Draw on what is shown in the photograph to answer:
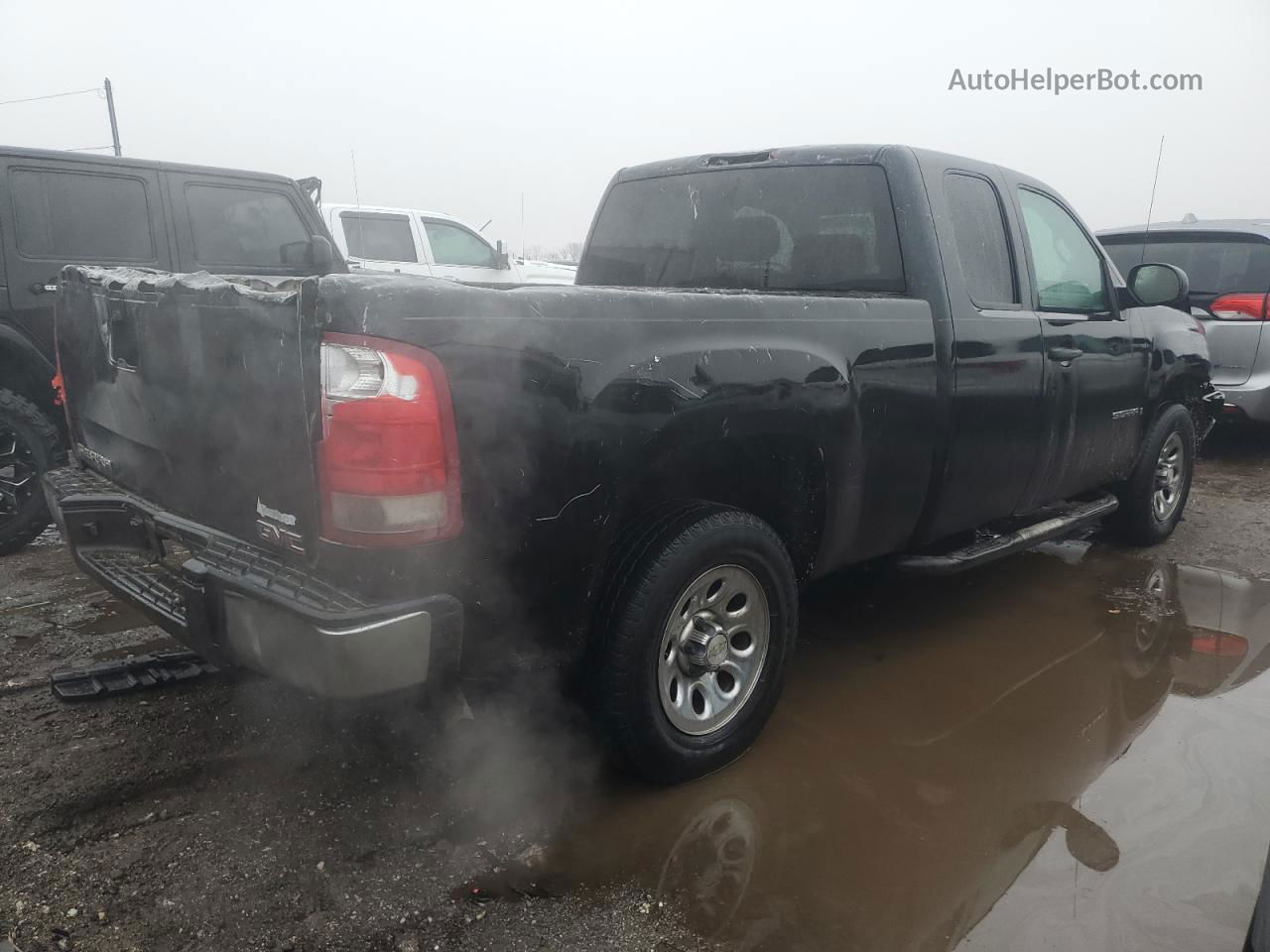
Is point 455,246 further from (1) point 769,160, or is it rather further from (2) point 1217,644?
(2) point 1217,644

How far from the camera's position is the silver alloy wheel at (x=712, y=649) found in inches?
102

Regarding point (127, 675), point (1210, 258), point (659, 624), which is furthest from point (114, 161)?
point (1210, 258)

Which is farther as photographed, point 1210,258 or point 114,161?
point 1210,258

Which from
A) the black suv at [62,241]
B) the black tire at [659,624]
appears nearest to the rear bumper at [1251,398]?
the black tire at [659,624]

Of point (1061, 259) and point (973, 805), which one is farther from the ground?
point (1061, 259)

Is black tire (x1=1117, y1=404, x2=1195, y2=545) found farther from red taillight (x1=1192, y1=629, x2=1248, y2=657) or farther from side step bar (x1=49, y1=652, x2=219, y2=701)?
side step bar (x1=49, y1=652, x2=219, y2=701)

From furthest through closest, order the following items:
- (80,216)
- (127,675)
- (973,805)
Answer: (80,216)
(127,675)
(973,805)

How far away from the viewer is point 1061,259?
410 cm

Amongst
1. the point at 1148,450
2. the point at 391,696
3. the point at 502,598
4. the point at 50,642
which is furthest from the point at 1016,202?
the point at 50,642

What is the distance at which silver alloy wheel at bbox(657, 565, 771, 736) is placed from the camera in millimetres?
2578

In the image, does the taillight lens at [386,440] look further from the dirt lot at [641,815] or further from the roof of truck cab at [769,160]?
the roof of truck cab at [769,160]

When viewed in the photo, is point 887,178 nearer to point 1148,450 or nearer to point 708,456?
point 708,456

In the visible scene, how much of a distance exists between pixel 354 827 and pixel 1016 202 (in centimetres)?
342

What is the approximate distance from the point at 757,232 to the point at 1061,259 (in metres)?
1.51
